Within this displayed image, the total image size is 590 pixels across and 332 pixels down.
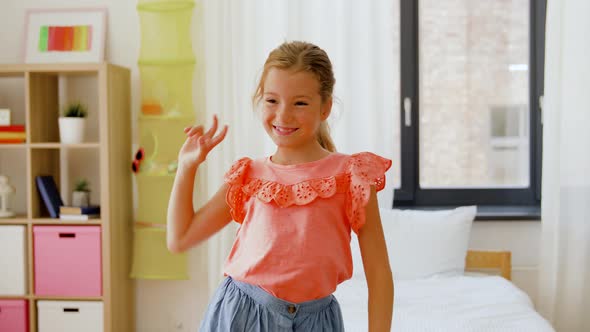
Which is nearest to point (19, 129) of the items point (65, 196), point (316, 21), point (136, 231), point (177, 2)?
point (65, 196)

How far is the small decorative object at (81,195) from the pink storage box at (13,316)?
490mm

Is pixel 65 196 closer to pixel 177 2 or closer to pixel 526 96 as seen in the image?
pixel 177 2

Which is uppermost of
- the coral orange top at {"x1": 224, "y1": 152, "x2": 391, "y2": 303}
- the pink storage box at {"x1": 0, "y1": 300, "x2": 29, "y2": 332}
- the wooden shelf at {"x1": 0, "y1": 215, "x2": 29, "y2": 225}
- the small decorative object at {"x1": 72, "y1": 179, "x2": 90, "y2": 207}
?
the coral orange top at {"x1": 224, "y1": 152, "x2": 391, "y2": 303}

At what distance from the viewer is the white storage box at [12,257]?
3348 millimetres

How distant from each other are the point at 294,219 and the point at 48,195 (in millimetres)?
2370

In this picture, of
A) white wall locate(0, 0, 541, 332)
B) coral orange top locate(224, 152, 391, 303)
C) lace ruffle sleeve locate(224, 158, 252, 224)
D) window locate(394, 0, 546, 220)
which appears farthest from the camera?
window locate(394, 0, 546, 220)

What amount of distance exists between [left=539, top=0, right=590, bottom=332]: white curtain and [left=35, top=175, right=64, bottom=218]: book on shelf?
2175mm

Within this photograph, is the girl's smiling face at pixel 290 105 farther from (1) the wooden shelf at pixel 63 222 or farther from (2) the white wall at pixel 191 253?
(2) the white wall at pixel 191 253

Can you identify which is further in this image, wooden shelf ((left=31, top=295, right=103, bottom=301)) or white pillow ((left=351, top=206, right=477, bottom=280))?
wooden shelf ((left=31, top=295, right=103, bottom=301))

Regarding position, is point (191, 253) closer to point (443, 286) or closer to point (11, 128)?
point (11, 128)

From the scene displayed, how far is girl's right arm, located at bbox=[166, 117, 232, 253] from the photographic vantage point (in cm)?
133

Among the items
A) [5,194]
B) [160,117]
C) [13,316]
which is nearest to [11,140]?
[5,194]

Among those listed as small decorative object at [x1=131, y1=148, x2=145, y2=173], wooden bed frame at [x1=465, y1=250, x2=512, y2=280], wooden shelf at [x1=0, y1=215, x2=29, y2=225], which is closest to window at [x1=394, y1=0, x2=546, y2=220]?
wooden bed frame at [x1=465, y1=250, x2=512, y2=280]

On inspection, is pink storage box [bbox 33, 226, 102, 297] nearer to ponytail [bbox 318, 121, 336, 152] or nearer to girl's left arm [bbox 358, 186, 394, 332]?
ponytail [bbox 318, 121, 336, 152]
